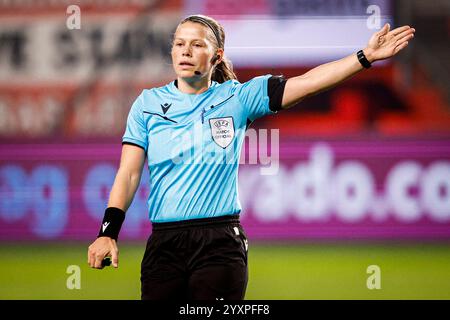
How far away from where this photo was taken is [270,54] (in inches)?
369

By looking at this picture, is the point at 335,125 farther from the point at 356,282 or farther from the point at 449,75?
the point at 356,282

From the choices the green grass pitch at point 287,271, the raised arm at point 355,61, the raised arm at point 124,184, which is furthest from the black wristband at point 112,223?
the green grass pitch at point 287,271

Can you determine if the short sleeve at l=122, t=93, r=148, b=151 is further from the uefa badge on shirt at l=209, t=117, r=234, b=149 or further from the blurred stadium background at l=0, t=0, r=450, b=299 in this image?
the blurred stadium background at l=0, t=0, r=450, b=299

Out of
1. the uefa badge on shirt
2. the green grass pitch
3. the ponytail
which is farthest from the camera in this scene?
the green grass pitch

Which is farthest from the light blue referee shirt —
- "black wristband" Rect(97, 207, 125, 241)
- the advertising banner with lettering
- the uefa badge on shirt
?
the advertising banner with lettering

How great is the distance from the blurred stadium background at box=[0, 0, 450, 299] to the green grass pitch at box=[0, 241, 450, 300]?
0.03 metres

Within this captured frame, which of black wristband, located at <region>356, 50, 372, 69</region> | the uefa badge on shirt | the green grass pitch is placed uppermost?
black wristband, located at <region>356, 50, 372, 69</region>

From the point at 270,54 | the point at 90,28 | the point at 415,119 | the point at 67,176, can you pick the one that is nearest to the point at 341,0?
the point at 270,54

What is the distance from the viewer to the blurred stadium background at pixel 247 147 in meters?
9.08

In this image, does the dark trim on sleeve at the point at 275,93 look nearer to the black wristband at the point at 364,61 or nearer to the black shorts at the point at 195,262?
the black wristband at the point at 364,61

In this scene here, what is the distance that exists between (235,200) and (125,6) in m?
6.32

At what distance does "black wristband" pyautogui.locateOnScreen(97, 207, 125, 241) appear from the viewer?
137 inches

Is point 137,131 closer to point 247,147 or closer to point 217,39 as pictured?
point 217,39

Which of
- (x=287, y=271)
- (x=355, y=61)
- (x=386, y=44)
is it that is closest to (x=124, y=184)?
(x=355, y=61)
